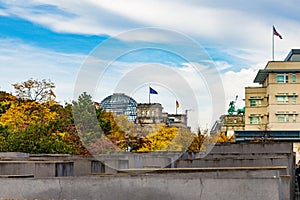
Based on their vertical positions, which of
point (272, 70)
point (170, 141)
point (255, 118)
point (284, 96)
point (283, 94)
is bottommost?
point (170, 141)

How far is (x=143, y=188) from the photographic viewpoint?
41.7ft

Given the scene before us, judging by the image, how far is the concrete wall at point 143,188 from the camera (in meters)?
12.0

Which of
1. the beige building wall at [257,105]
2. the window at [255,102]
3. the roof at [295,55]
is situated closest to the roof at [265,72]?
the beige building wall at [257,105]

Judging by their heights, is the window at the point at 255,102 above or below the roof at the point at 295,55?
below

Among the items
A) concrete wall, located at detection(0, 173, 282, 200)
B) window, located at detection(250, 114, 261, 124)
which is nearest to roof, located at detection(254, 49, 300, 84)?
window, located at detection(250, 114, 261, 124)

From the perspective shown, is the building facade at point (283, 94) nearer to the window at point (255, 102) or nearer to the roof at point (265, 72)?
the roof at point (265, 72)

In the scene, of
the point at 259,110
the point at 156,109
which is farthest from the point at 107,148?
the point at 259,110

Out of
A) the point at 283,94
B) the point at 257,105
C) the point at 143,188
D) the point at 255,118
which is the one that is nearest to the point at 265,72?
the point at 283,94

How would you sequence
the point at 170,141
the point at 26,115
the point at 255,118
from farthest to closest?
the point at 255,118, the point at 170,141, the point at 26,115

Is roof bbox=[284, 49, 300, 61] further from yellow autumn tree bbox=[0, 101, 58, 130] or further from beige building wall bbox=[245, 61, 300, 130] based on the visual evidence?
yellow autumn tree bbox=[0, 101, 58, 130]

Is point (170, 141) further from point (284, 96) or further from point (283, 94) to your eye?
point (284, 96)

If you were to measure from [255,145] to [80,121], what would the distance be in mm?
26402

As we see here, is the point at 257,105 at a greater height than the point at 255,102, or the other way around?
the point at 255,102

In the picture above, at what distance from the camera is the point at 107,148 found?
5044 cm
